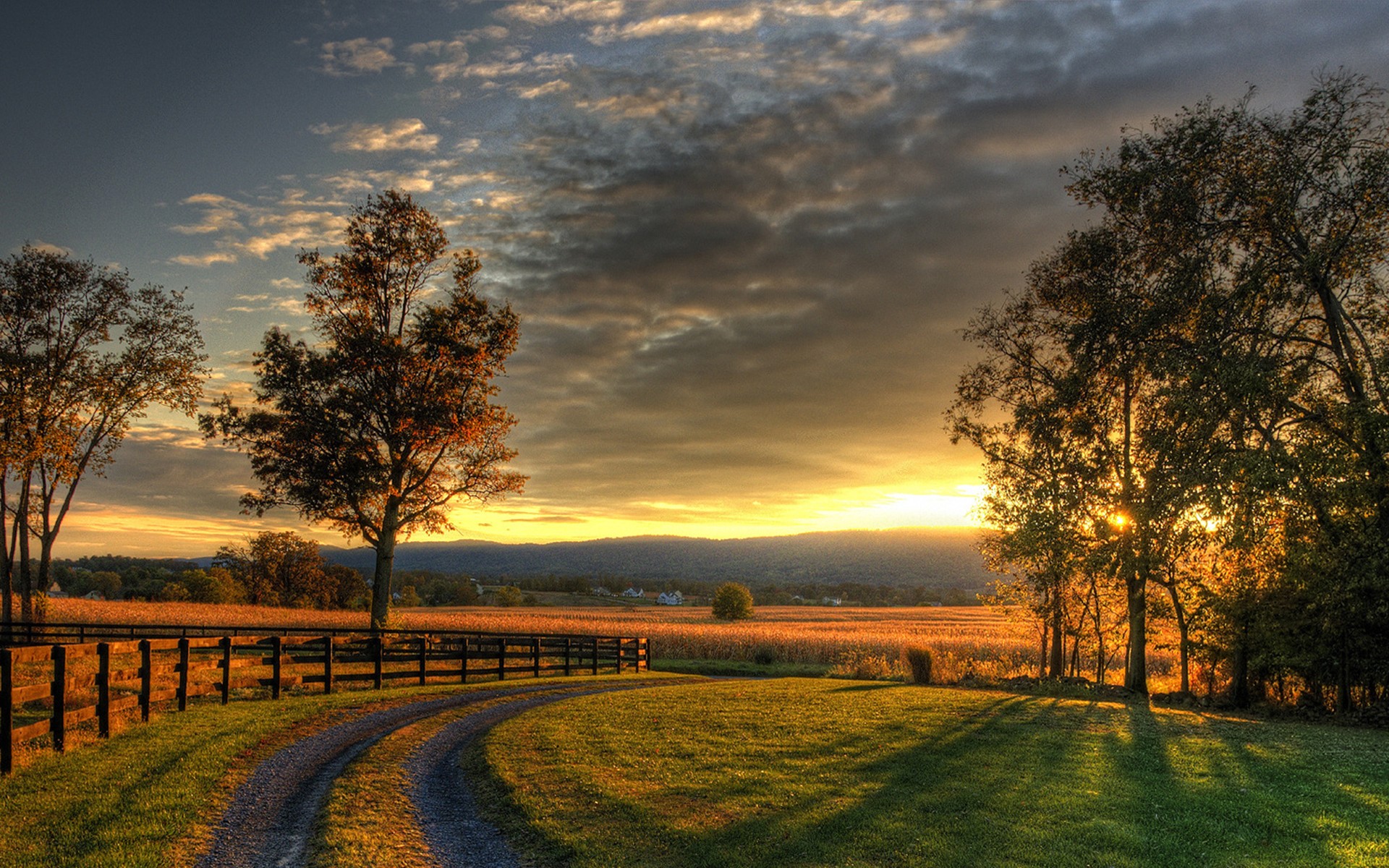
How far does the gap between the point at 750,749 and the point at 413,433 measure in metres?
22.0

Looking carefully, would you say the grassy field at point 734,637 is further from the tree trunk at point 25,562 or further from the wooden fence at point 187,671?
the wooden fence at point 187,671

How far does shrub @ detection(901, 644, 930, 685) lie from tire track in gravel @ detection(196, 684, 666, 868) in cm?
1650

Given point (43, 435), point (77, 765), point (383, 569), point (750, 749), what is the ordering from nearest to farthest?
point (77, 765), point (750, 749), point (43, 435), point (383, 569)

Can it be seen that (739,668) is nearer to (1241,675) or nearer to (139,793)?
(1241,675)

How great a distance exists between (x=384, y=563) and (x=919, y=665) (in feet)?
69.8

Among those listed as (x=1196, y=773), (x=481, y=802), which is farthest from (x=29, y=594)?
(x=1196, y=773)

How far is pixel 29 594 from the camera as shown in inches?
1195

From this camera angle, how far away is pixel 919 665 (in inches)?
1084

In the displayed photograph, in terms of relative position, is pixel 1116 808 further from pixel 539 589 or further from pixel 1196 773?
pixel 539 589

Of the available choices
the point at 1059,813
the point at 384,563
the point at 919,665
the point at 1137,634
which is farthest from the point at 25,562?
the point at 1137,634

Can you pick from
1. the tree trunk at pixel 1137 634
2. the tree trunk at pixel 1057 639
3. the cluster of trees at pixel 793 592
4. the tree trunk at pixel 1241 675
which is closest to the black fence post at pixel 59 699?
the tree trunk at pixel 1137 634

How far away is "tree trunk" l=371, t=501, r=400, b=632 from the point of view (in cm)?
3127

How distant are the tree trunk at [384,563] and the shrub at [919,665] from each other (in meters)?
20.2

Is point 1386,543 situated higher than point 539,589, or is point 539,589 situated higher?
point 1386,543
